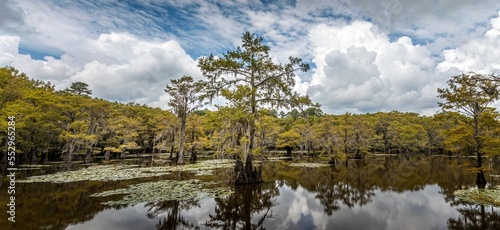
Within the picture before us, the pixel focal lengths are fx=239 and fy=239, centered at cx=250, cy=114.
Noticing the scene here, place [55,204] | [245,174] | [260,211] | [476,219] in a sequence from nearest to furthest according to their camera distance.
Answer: [476,219] → [260,211] → [55,204] → [245,174]

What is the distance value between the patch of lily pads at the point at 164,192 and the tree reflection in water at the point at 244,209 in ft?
3.04

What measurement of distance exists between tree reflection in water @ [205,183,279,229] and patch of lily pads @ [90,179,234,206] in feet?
3.04

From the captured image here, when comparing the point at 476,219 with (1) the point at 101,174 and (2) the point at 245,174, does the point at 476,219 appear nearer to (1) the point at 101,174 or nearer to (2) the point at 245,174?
(2) the point at 245,174

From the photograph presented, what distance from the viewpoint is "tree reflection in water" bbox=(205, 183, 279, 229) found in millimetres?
7901

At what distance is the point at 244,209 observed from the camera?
31.0ft

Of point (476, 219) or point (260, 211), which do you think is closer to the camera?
point (476, 219)

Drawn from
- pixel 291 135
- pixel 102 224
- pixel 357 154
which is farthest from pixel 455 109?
pixel 291 135

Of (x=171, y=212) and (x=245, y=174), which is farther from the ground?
(x=245, y=174)

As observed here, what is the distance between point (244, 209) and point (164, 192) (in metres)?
4.79

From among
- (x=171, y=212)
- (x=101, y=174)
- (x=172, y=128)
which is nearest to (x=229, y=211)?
(x=171, y=212)

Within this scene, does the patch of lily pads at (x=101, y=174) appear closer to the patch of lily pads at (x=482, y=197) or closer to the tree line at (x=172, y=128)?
the tree line at (x=172, y=128)

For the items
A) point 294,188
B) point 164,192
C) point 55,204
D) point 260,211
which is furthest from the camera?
point 294,188

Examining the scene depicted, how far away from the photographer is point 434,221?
8453mm

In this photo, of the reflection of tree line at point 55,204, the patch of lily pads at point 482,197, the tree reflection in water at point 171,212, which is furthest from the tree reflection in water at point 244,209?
the patch of lily pads at point 482,197
